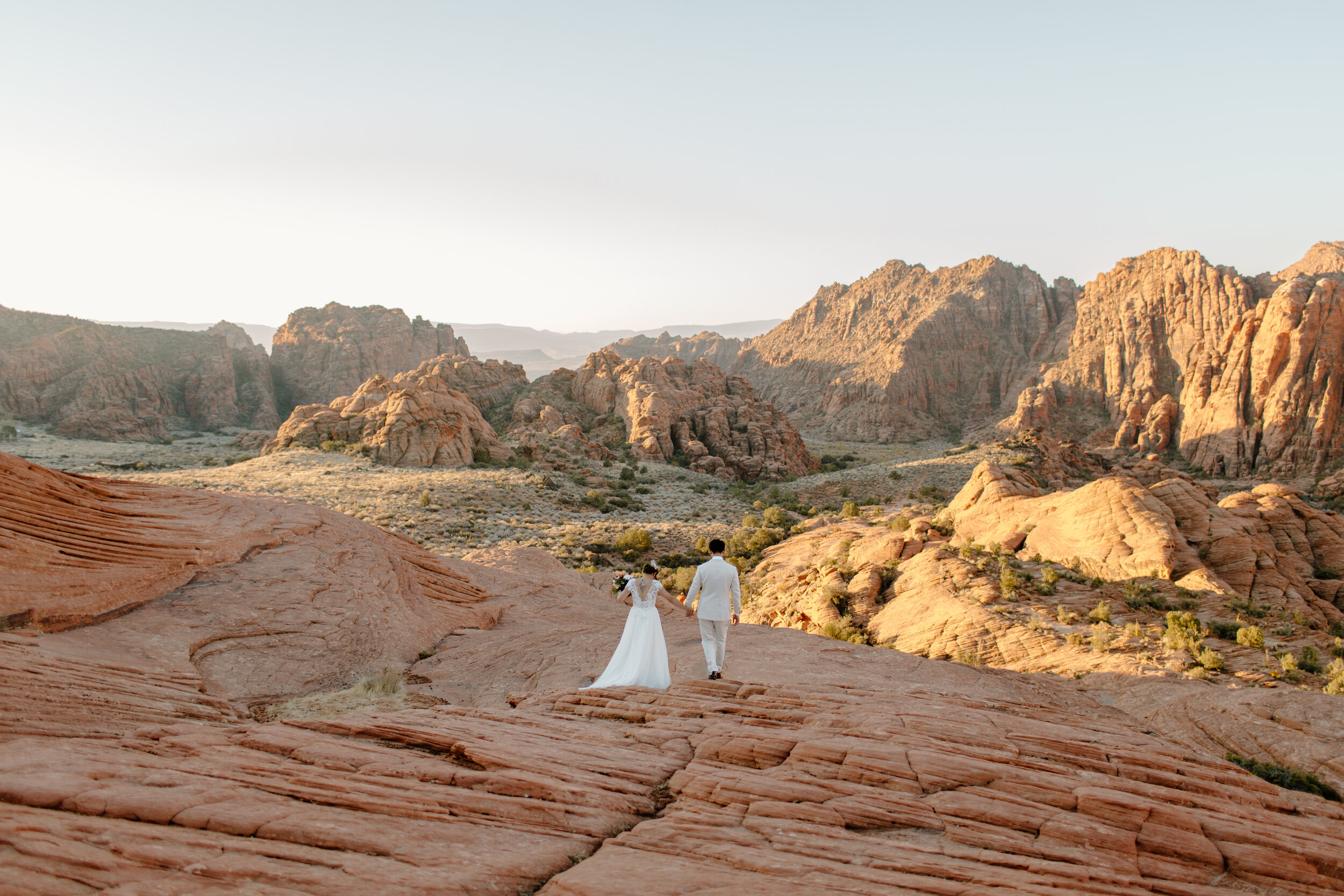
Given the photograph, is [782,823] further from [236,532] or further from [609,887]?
[236,532]

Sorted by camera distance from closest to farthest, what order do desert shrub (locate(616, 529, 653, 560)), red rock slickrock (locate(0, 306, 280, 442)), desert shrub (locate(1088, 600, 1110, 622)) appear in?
desert shrub (locate(1088, 600, 1110, 622)), desert shrub (locate(616, 529, 653, 560)), red rock slickrock (locate(0, 306, 280, 442))

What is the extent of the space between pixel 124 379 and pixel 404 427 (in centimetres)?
5274

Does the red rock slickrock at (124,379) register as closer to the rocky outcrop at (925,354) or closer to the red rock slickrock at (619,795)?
the red rock slickrock at (619,795)

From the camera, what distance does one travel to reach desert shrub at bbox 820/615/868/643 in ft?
57.0

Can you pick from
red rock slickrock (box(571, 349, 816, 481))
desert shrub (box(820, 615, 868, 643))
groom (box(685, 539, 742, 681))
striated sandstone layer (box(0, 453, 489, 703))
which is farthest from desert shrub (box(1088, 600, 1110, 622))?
red rock slickrock (box(571, 349, 816, 481))

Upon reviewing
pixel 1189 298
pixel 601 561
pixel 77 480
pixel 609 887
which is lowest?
pixel 601 561

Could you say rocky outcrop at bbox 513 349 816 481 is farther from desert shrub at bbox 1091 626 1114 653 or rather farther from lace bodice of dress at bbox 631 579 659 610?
lace bodice of dress at bbox 631 579 659 610

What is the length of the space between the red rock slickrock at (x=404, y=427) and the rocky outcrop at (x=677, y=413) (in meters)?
8.65

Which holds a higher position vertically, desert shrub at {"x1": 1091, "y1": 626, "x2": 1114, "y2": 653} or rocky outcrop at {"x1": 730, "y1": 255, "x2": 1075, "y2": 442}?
rocky outcrop at {"x1": 730, "y1": 255, "x2": 1075, "y2": 442}

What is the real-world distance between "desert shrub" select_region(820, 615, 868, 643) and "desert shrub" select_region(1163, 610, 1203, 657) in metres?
6.48

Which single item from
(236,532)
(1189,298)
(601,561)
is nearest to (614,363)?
(601,561)

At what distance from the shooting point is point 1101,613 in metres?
14.6

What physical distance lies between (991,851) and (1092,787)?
163 centimetres

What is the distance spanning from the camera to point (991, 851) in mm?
4730
